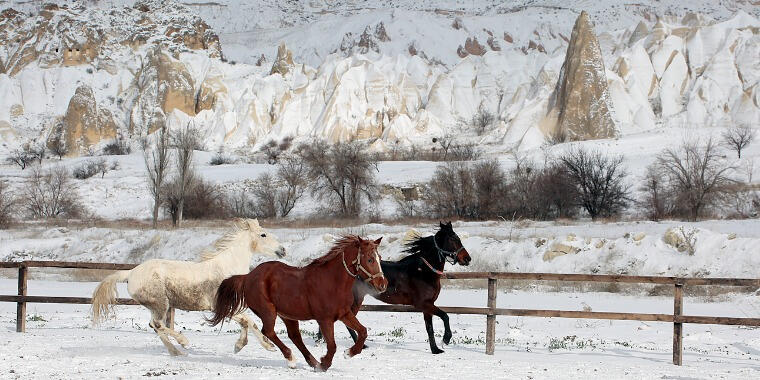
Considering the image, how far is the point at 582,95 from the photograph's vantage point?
310 ft

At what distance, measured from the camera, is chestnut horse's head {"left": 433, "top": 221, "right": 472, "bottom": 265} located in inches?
440

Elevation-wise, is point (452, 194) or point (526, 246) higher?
point (452, 194)

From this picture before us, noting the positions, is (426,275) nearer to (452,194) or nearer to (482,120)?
(452,194)

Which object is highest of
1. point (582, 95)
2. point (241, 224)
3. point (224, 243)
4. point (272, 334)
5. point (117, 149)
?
point (582, 95)

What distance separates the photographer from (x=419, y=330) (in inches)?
580

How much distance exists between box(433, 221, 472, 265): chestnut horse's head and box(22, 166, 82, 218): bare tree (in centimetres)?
4963

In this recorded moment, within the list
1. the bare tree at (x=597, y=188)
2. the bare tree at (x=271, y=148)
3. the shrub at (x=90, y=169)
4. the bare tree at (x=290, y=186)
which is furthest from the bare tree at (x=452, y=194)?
the bare tree at (x=271, y=148)

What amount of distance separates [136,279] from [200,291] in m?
0.78

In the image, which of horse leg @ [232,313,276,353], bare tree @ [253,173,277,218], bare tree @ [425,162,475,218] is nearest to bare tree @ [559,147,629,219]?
bare tree @ [425,162,475,218]

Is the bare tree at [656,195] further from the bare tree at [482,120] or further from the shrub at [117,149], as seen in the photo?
the shrub at [117,149]

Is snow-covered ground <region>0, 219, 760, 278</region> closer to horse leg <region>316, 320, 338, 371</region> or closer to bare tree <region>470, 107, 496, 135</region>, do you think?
horse leg <region>316, 320, 338, 371</region>

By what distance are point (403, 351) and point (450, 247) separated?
157 cm

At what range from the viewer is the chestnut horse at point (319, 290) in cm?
891

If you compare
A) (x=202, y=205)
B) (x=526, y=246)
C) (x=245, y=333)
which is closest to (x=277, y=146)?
(x=202, y=205)
